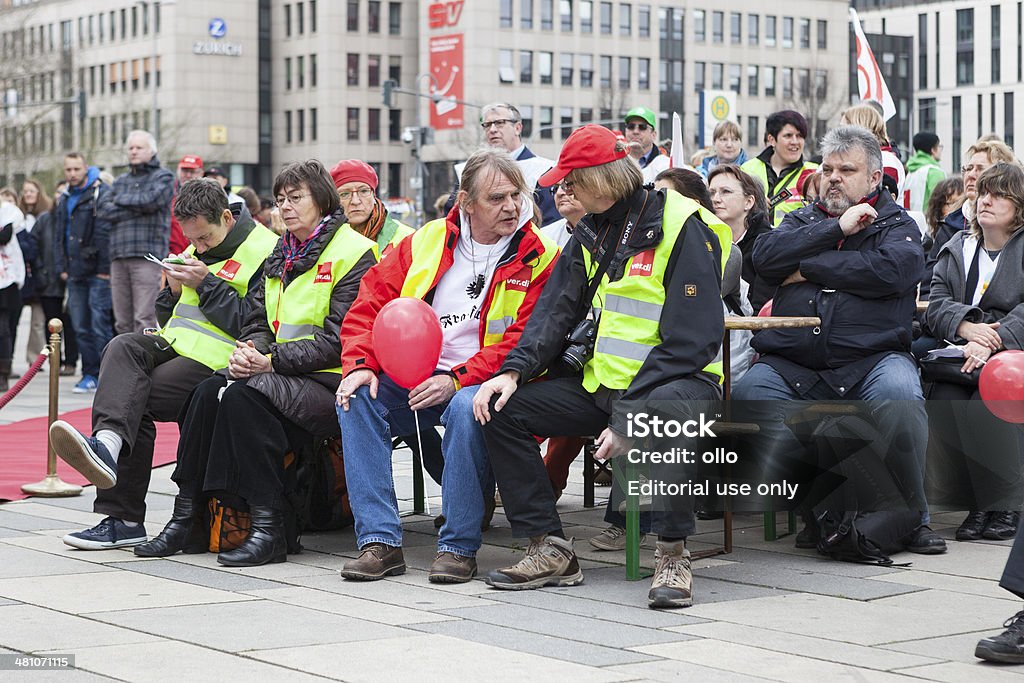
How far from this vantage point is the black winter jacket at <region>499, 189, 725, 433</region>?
663 cm

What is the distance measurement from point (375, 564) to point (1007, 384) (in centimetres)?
262

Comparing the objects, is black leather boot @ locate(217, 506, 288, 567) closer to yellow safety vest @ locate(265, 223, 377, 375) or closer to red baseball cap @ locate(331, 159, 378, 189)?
yellow safety vest @ locate(265, 223, 377, 375)

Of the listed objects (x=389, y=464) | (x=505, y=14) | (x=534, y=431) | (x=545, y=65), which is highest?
(x=505, y=14)

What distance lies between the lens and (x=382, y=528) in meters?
7.05

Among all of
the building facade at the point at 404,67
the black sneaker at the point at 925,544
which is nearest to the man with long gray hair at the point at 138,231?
the black sneaker at the point at 925,544

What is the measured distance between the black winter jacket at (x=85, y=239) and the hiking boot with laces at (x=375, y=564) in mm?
9774

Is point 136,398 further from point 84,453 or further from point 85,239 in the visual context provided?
point 85,239

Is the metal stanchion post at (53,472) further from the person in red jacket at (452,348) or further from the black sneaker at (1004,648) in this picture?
the black sneaker at (1004,648)

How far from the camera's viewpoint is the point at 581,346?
6910 mm

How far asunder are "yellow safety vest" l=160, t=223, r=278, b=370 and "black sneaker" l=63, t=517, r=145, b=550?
0.84 meters

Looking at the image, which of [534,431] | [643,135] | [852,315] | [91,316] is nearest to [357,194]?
[534,431]

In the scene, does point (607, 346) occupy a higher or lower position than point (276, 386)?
higher

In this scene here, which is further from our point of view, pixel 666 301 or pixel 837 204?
pixel 837 204

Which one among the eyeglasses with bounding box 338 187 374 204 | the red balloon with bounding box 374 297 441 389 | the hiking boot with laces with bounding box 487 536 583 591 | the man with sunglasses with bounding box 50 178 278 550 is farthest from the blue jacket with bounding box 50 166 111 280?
the hiking boot with laces with bounding box 487 536 583 591
